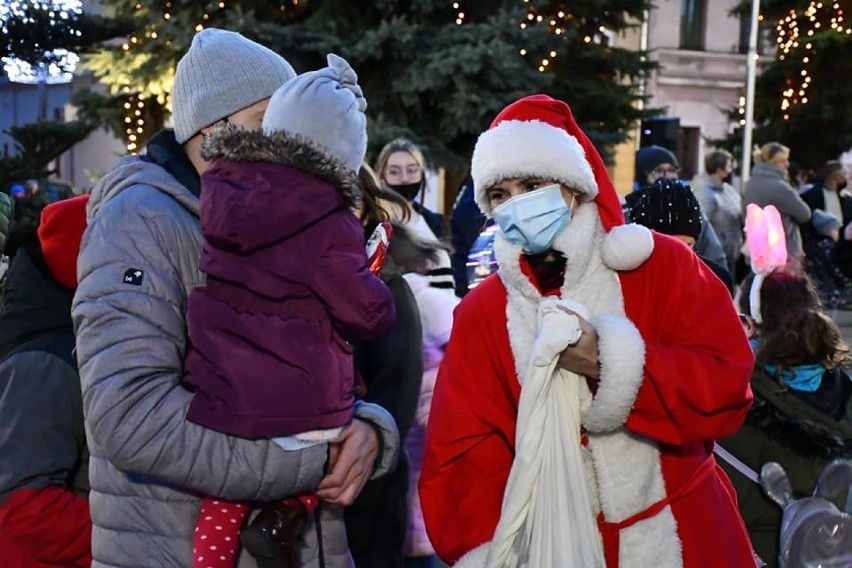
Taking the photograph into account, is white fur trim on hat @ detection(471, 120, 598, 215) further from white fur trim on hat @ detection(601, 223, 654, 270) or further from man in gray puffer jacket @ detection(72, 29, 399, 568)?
man in gray puffer jacket @ detection(72, 29, 399, 568)

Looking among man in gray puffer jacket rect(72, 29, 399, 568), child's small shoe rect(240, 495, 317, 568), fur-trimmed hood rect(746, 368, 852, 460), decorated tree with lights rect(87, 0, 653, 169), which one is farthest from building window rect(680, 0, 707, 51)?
child's small shoe rect(240, 495, 317, 568)

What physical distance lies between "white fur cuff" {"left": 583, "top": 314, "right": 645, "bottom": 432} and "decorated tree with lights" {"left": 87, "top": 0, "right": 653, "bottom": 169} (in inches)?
438

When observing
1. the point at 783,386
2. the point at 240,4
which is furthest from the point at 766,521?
the point at 240,4

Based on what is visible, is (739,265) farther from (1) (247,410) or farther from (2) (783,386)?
(1) (247,410)

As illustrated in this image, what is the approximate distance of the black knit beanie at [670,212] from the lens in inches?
201

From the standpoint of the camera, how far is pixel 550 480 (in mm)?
2666

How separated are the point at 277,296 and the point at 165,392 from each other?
11.5 inches

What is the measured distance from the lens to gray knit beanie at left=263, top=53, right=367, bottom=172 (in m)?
2.37

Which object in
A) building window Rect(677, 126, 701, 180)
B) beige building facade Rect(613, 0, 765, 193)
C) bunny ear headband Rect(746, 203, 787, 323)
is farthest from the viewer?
building window Rect(677, 126, 701, 180)

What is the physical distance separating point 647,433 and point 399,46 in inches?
459

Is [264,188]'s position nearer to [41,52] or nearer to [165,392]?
[165,392]

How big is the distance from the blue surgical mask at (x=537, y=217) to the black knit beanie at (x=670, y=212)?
235 cm

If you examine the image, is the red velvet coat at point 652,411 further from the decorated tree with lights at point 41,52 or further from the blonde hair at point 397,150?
the blonde hair at point 397,150

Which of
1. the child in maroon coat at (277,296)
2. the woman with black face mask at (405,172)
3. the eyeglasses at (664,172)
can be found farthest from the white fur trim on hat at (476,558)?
the eyeglasses at (664,172)
